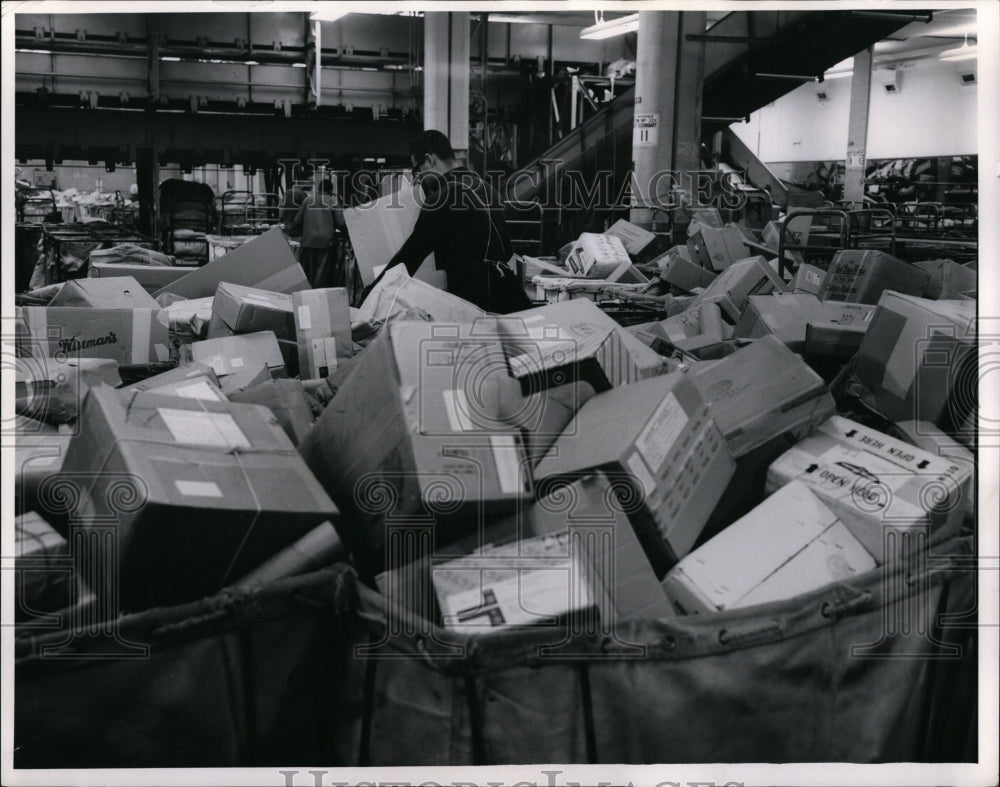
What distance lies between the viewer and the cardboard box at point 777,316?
3.47 m

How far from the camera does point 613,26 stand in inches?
414

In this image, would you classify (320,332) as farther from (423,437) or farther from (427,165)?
(423,437)

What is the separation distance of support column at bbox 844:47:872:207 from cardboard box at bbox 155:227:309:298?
A: 564 inches

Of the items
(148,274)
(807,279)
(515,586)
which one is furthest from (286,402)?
(807,279)

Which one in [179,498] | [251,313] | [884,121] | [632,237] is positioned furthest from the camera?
[884,121]

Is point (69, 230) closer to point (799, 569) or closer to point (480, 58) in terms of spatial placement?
point (480, 58)

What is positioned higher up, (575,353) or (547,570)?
(575,353)

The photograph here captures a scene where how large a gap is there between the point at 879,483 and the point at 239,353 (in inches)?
84.4

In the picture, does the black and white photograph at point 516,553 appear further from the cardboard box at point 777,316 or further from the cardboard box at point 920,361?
the cardboard box at point 777,316

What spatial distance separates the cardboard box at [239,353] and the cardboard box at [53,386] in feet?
1.74

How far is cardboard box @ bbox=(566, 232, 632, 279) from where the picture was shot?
6.50m

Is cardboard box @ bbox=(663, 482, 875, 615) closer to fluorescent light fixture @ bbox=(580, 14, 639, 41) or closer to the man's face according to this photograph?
the man's face

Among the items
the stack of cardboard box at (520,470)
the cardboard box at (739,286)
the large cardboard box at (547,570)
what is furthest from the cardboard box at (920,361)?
the cardboard box at (739,286)

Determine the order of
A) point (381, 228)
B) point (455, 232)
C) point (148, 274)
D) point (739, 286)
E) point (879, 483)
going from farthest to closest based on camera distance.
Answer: point (148, 274) < point (381, 228) < point (739, 286) < point (455, 232) < point (879, 483)
